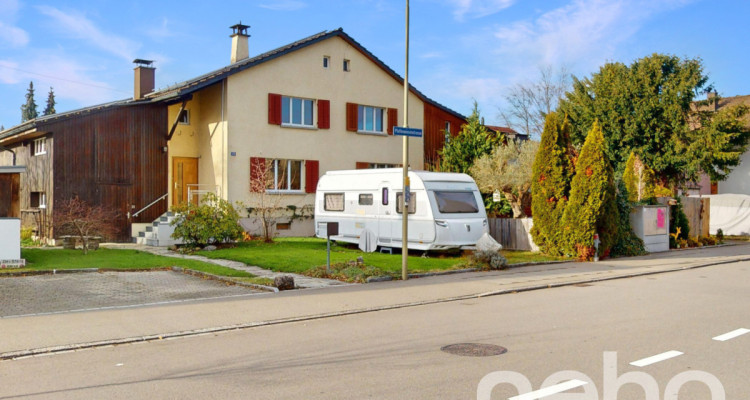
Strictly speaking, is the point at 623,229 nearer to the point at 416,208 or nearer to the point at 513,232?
the point at 513,232

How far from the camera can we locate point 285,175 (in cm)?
2753

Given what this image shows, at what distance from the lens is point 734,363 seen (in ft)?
23.3

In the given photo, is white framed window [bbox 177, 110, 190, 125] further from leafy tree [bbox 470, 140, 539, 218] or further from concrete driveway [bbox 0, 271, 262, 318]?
concrete driveway [bbox 0, 271, 262, 318]

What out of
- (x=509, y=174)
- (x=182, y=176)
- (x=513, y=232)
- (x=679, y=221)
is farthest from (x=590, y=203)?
(x=182, y=176)

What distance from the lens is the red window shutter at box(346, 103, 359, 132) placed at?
29.1 meters

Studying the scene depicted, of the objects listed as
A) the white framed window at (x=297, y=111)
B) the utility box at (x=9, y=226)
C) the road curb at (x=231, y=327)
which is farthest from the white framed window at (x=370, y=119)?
the road curb at (x=231, y=327)

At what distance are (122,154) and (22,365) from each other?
18.1m

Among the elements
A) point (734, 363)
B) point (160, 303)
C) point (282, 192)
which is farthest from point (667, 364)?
point (282, 192)

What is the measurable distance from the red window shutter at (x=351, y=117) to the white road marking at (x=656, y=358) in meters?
22.5

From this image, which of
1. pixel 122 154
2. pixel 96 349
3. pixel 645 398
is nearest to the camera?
pixel 645 398

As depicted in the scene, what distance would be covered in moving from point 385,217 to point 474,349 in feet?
41.2

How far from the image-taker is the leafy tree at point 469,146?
94.5 feet

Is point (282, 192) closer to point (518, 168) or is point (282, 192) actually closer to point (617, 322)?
point (518, 168)

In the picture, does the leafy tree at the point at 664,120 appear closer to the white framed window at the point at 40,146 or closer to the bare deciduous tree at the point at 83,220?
the bare deciduous tree at the point at 83,220
